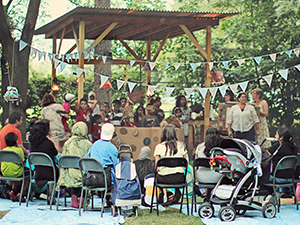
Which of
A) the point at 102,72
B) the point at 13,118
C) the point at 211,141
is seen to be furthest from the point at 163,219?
the point at 102,72

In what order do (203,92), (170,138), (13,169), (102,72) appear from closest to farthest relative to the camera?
(170,138), (13,169), (203,92), (102,72)

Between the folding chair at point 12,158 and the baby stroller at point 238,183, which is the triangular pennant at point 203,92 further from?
the folding chair at point 12,158

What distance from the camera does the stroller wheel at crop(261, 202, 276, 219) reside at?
5387mm

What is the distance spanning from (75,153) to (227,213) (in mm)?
2342

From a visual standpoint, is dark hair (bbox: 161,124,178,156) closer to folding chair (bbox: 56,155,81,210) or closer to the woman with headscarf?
the woman with headscarf

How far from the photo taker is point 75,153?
5.96 metres

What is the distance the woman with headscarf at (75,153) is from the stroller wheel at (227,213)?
209 cm

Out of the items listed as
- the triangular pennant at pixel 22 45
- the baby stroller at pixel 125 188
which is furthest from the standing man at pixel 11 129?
the triangular pennant at pixel 22 45

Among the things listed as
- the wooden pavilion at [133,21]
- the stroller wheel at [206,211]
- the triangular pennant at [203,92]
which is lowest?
the stroller wheel at [206,211]

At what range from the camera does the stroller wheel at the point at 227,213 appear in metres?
5.20

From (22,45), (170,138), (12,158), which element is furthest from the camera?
(22,45)

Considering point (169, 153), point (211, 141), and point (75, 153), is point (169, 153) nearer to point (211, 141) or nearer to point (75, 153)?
point (211, 141)

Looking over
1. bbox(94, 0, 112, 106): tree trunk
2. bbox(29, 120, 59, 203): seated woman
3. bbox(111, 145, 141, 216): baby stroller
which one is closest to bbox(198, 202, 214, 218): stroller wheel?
bbox(111, 145, 141, 216): baby stroller

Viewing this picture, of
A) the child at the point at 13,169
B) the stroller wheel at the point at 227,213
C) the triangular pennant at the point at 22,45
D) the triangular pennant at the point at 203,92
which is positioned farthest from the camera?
the triangular pennant at the point at 22,45
